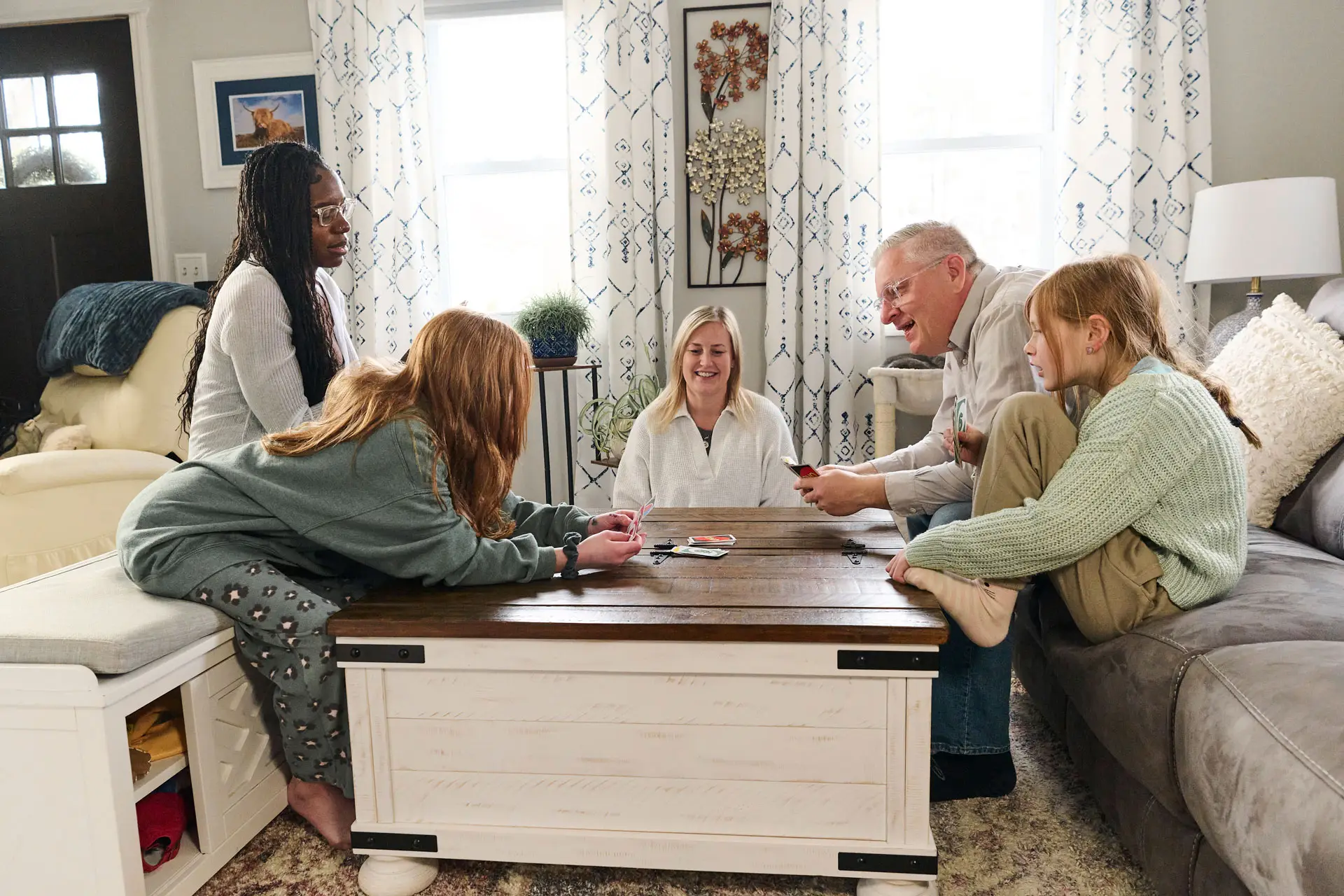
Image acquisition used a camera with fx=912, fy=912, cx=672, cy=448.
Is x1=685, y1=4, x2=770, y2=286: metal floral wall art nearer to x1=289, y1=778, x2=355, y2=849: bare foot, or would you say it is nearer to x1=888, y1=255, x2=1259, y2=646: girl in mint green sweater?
x1=888, y1=255, x2=1259, y2=646: girl in mint green sweater

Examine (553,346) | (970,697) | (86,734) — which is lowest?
(970,697)

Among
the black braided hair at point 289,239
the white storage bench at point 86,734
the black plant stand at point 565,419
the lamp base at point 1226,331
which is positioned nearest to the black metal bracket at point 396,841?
the white storage bench at point 86,734

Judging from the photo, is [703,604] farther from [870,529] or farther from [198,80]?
[198,80]

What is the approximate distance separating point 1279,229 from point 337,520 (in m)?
2.88

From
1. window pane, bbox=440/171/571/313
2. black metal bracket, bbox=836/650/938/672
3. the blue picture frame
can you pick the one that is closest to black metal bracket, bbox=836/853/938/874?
black metal bracket, bbox=836/650/938/672

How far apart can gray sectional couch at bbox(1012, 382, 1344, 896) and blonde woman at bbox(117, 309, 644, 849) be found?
806 millimetres

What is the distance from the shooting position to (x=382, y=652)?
1.38 metres

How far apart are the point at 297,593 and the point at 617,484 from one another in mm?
1199

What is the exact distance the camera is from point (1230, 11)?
329 centimetres

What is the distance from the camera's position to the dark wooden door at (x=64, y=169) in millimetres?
3875

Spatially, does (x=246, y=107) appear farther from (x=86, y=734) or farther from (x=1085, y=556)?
(x=1085, y=556)

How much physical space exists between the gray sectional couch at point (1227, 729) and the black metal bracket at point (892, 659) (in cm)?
32

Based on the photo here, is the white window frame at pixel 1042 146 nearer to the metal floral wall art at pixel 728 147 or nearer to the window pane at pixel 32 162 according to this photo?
the metal floral wall art at pixel 728 147

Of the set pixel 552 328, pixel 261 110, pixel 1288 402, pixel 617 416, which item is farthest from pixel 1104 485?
pixel 261 110
